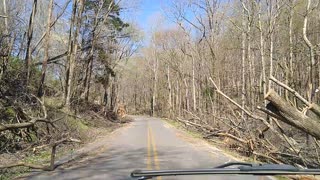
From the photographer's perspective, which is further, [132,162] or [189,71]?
[189,71]

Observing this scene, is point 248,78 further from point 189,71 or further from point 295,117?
point 295,117

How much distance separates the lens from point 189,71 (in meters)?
63.7

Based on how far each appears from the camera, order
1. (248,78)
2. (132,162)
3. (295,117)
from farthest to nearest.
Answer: (248,78) → (132,162) → (295,117)

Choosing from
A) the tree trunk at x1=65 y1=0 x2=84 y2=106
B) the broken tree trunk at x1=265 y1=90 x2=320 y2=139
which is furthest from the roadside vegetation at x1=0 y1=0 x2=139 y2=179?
the broken tree trunk at x1=265 y1=90 x2=320 y2=139

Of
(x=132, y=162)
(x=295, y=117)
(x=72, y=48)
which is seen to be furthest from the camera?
(x=72, y=48)

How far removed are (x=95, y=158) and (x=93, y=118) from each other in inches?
899

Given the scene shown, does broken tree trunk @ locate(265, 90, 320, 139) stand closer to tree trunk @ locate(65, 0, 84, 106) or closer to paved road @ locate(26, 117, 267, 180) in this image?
paved road @ locate(26, 117, 267, 180)

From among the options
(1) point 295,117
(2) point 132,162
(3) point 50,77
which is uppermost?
(3) point 50,77

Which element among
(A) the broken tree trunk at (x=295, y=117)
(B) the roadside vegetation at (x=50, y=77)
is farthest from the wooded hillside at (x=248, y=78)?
(B) the roadside vegetation at (x=50, y=77)

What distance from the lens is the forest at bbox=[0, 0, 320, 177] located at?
15000mm

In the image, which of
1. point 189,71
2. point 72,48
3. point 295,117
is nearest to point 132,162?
point 295,117

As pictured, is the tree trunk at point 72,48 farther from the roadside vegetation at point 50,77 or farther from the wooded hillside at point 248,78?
the wooded hillside at point 248,78

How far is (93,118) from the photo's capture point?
38062 millimetres

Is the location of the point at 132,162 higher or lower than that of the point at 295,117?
lower
